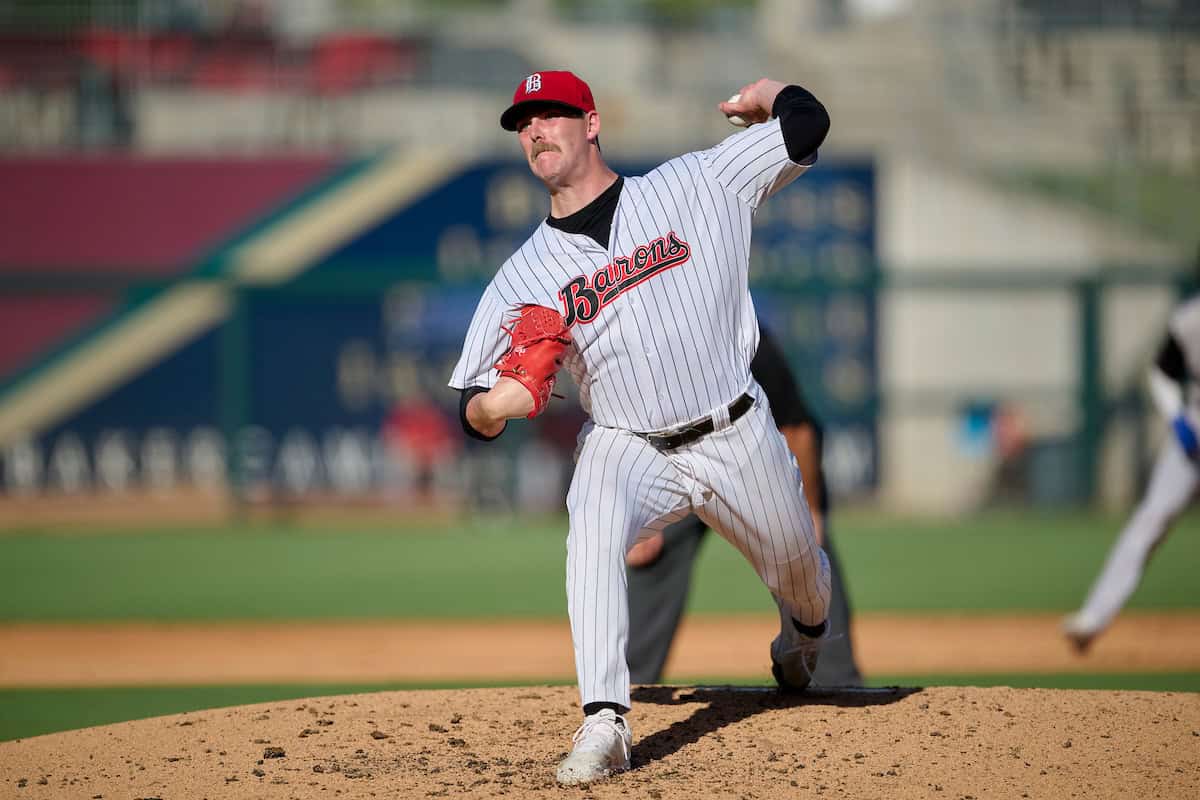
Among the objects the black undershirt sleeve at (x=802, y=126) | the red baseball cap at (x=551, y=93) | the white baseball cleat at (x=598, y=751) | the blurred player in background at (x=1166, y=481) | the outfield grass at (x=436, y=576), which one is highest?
the red baseball cap at (x=551, y=93)

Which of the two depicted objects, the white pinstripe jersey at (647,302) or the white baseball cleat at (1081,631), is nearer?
the white pinstripe jersey at (647,302)

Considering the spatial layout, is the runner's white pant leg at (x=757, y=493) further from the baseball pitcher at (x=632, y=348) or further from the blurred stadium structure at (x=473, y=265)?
the blurred stadium structure at (x=473, y=265)

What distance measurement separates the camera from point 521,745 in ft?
11.9

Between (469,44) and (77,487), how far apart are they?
24.2ft

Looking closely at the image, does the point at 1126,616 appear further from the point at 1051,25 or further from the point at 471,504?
the point at 1051,25

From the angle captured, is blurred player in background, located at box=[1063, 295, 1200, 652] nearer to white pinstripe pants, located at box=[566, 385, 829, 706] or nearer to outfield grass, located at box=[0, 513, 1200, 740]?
outfield grass, located at box=[0, 513, 1200, 740]

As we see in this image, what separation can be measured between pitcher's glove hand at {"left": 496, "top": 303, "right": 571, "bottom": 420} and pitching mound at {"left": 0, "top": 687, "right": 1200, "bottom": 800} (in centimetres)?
86

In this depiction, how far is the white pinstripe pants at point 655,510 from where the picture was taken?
10.8ft

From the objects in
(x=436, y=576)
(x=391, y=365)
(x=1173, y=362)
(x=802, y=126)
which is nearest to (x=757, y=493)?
(x=802, y=126)

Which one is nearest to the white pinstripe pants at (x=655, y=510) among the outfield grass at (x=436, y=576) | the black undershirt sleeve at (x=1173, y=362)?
the outfield grass at (x=436, y=576)

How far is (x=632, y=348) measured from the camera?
11.1 ft

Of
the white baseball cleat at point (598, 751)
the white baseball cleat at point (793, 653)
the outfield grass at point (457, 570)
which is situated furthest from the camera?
the outfield grass at point (457, 570)

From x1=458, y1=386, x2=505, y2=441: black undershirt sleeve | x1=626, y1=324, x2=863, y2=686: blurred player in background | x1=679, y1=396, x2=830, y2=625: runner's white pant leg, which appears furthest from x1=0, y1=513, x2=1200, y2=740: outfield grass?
x1=458, y1=386, x2=505, y2=441: black undershirt sleeve

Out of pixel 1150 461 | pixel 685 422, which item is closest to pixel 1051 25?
pixel 1150 461
